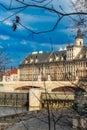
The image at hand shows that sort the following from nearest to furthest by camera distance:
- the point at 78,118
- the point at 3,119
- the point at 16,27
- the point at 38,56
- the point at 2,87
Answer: the point at 16,27 < the point at 78,118 < the point at 3,119 < the point at 2,87 < the point at 38,56

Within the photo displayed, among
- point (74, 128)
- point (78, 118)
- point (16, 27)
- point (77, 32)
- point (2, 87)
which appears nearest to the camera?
point (16, 27)

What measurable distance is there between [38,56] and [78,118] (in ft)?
363

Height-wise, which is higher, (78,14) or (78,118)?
(78,14)

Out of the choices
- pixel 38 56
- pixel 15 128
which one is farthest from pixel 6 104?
pixel 38 56

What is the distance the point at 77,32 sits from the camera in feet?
16.0

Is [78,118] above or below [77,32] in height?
below

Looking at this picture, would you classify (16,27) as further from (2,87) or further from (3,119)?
(2,87)

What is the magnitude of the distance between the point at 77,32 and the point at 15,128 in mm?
10575

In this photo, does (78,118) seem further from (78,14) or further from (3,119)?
(3,119)

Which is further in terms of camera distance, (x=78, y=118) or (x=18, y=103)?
(x=18, y=103)

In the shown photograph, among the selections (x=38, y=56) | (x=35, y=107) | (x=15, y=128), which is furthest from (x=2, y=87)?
(x=15, y=128)

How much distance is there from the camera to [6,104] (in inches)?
2292

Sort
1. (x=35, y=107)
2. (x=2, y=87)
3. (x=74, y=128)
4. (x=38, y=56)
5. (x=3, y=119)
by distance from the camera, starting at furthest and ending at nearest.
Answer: (x=38, y=56)
(x=2, y=87)
(x=35, y=107)
(x=3, y=119)
(x=74, y=128)

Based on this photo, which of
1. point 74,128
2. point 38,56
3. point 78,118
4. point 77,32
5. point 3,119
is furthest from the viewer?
point 38,56
